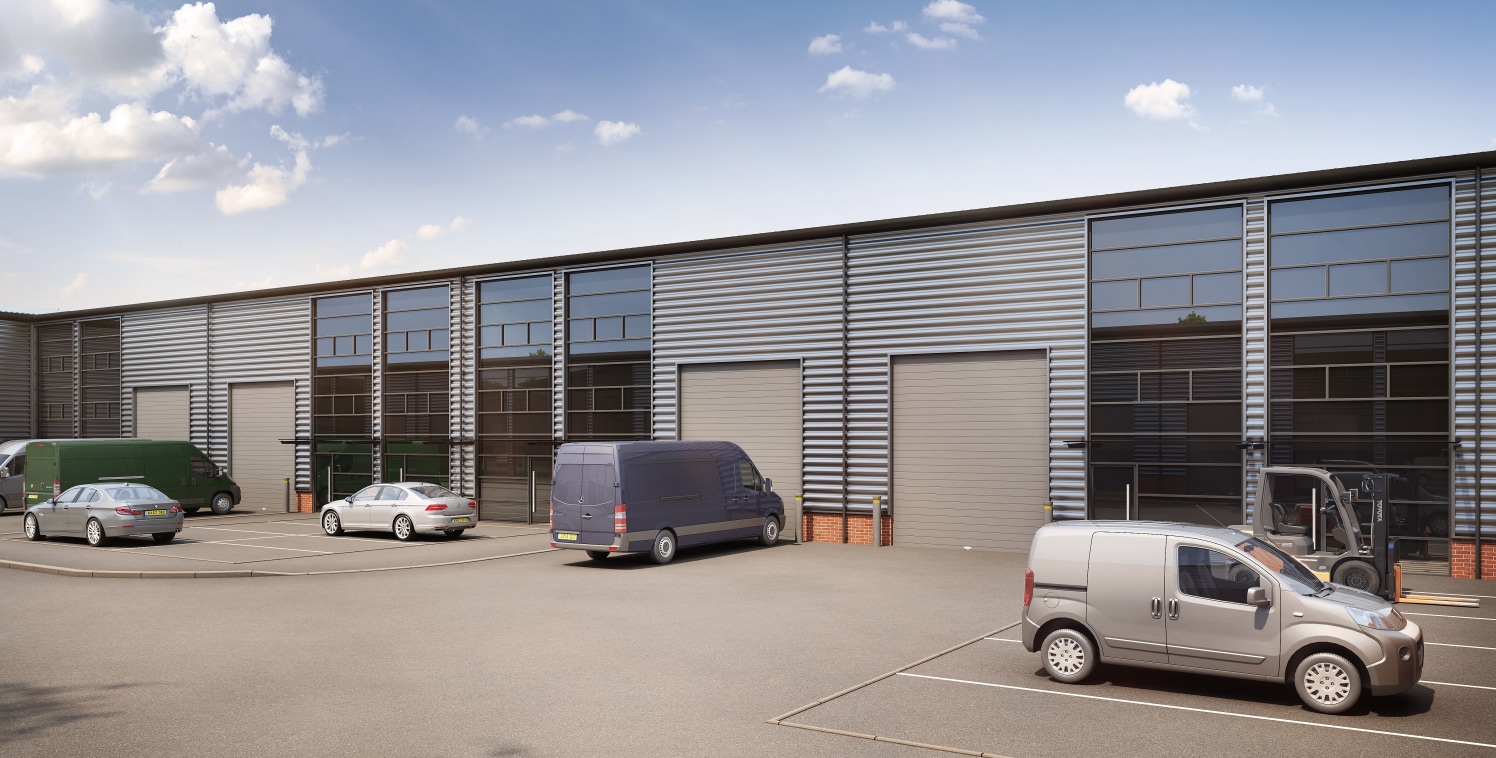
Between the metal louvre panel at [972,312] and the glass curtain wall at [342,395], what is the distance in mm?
16704

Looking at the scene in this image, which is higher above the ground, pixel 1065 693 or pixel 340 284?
pixel 340 284

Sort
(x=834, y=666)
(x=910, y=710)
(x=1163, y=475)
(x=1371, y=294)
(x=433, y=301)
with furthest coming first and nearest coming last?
1. (x=433, y=301)
2. (x=1163, y=475)
3. (x=1371, y=294)
4. (x=834, y=666)
5. (x=910, y=710)

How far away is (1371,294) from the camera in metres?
17.9

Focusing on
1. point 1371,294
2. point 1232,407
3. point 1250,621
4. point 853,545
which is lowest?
point 853,545

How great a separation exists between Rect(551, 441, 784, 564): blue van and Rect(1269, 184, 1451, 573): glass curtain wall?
1036cm

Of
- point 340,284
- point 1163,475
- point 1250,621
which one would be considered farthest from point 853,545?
point 340,284

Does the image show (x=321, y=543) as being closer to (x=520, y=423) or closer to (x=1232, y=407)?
(x=520, y=423)

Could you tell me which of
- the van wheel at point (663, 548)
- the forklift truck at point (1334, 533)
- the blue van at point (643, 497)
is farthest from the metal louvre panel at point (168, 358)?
the forklift truck at point (1334, 533)

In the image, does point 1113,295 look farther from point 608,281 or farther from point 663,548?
point 608,281

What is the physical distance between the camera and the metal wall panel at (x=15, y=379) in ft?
130

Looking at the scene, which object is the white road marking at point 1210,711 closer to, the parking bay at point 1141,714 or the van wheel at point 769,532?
the parking bay at point 1141,714

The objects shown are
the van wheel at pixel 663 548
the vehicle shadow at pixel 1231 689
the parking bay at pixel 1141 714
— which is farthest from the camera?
the van wheel at pixel 663 548

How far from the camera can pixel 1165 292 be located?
19656mm

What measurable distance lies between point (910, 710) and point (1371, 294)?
1417 cm
